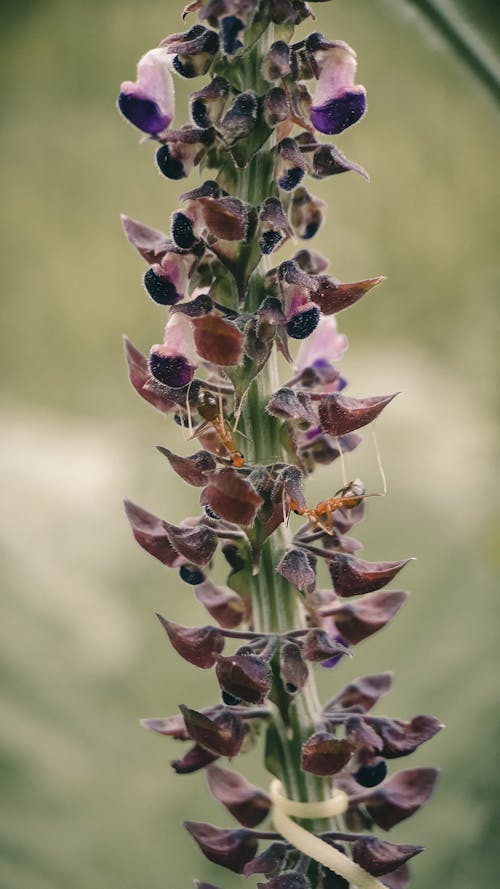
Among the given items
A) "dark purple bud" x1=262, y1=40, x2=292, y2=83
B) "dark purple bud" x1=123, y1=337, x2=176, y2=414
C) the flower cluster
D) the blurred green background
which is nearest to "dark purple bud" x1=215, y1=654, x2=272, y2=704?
the flower cluster

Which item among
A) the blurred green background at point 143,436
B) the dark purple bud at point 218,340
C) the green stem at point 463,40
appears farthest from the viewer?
the blurred green background at point 143,436

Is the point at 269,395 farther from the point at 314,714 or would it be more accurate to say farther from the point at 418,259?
the point at 418,259

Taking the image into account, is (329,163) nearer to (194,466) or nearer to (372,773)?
(194,466)

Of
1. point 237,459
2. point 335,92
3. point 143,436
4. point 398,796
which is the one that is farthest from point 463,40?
point 143,436

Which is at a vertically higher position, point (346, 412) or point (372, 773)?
point (346, 412)

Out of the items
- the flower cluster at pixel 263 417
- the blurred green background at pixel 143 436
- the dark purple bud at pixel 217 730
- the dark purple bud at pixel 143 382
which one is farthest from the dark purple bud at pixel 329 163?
the blurred green background at pixel 143 436

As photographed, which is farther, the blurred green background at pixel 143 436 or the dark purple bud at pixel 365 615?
the blurred green background at pixel 143 436

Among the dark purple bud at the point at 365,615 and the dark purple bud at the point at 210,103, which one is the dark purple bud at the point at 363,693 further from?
the dark purple bud at the point at 210,103
